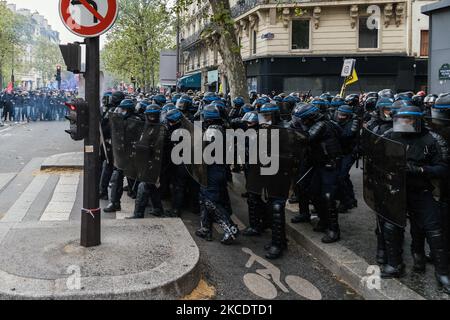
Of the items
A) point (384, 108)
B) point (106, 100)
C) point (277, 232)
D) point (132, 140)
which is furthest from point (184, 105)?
point (277, 232)

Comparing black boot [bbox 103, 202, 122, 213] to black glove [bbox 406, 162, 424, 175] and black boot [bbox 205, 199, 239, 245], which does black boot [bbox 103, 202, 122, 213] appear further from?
black glove [bbox 406, 162, 424, 175]

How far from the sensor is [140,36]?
4097 cm

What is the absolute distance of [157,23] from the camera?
41.3 meters

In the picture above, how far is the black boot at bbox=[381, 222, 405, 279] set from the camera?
4914 millimetres

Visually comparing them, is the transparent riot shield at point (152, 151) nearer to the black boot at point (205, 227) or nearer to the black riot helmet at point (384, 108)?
the black boot at point (205, 227)

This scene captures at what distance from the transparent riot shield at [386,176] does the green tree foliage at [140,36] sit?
35484 millimetres

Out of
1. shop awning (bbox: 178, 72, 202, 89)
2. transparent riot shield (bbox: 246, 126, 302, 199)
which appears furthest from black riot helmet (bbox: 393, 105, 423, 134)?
shop awning (bbox: 178, 72, 202, 89)

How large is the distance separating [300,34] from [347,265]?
923 inches

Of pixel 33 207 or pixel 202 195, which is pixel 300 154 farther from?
pixel 33 207

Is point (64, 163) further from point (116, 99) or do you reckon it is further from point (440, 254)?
point (440, 254)

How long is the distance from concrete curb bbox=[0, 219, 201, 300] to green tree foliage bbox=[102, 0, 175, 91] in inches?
1382
